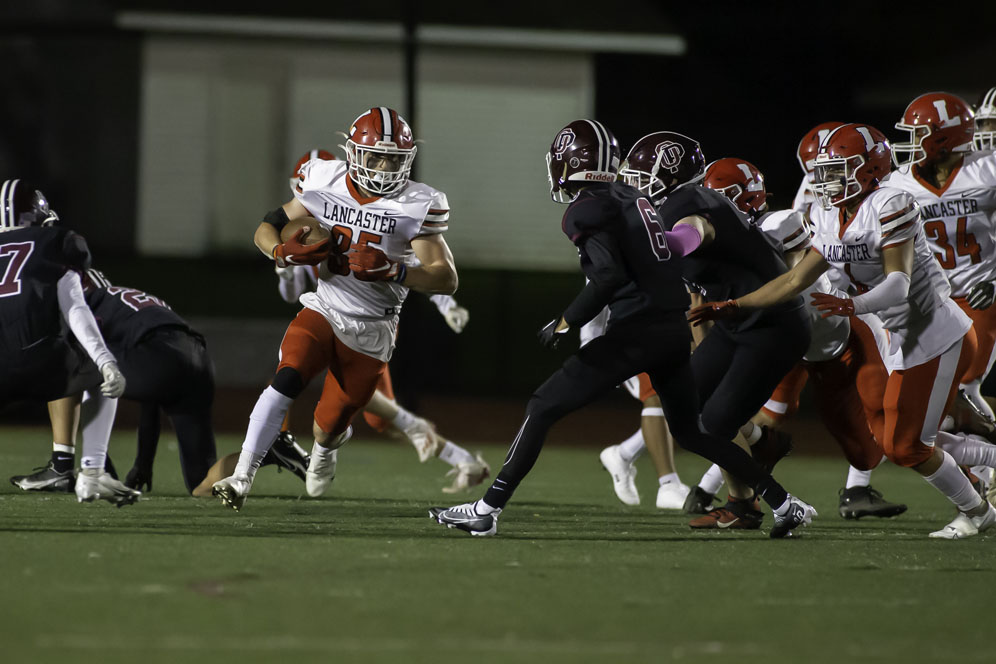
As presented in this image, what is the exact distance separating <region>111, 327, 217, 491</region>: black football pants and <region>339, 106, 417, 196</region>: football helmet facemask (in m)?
1.36

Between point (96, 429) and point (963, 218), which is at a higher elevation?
point (963, 218)

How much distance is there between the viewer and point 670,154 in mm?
6387

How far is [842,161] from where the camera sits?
6.00 m

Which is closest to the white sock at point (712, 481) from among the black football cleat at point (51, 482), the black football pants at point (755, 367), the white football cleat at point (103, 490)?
the black football pants at point (755, 367)

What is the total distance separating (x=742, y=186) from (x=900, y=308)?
3.69ft

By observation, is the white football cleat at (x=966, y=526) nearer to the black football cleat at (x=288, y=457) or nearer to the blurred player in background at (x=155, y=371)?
the black football cleat at (x=288, y=457)

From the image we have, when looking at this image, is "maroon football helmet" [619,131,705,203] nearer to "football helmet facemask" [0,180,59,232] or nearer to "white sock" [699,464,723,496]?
"white sock" [699,464,723,496]

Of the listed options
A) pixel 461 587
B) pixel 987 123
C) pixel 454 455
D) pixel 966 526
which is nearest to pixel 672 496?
pixel 454 455

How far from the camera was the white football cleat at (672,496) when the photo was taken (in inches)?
285

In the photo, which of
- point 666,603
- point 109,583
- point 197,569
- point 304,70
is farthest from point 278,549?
point 304,70

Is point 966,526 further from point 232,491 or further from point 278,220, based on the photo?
point 278,220

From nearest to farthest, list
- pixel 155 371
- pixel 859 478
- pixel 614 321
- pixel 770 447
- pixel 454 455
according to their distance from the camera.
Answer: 1. pixel 614 321
2. pixel 155 371
3. pixel 770 447
4. pixel 859 478
5. pixel 454 455

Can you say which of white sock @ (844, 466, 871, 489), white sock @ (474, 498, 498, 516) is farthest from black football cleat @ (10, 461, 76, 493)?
white sock @ (844, 466, 871, 489)

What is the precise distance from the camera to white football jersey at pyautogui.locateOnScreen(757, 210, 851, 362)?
647 centimetres
